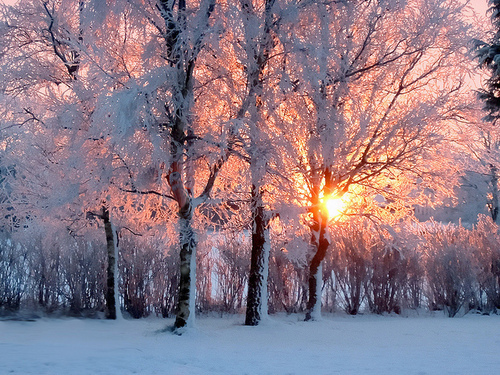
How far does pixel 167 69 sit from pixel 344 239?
6.52 metres

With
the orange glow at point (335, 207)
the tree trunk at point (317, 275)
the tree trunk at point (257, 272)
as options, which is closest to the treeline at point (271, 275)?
the tree trunk at point (317, 275)

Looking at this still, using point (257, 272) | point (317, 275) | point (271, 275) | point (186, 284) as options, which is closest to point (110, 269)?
point (186, 284)

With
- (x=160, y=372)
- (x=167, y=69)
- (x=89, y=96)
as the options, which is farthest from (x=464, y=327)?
(x=89, y=96)

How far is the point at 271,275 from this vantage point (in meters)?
11.8

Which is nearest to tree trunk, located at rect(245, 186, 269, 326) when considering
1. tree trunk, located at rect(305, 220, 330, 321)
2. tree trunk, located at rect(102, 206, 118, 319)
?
tree trunk, located at rect(305, 220, 330, 321)

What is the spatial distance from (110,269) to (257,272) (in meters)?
3.16

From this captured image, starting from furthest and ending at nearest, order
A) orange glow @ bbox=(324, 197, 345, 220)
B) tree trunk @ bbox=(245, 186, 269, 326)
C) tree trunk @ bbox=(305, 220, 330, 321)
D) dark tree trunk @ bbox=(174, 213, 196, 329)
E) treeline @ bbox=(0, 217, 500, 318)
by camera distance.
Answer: treeline @ bbox=(0, 217, 500, 318)
orange glow @ bbox=(324, 197, 345, 220)
tree trunk @ bbox=(305, 220, 330, 321)
tree trunk @ bbox=(245, 186, 269, 326)
dark tree trunk @ bbox=(174, 213, 196, 329)

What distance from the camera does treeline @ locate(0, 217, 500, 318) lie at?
11188 mm

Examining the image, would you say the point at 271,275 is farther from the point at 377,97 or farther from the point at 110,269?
the point at 377,97

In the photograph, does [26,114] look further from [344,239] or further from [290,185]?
[344,239]

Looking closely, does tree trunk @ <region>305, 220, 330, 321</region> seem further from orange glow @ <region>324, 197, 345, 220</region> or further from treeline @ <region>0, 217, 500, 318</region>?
treeline @ <region>0, 217, 500, 318</region>

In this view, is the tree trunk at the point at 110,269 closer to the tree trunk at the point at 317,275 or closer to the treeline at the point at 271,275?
the treeline at the point at 271,275

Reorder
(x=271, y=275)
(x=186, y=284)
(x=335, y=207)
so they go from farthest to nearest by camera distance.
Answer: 1. (x=271, y=275)
2. (x=335, y=207)
3. (x=186, y=284)

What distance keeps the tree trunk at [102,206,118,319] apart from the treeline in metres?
0.53
